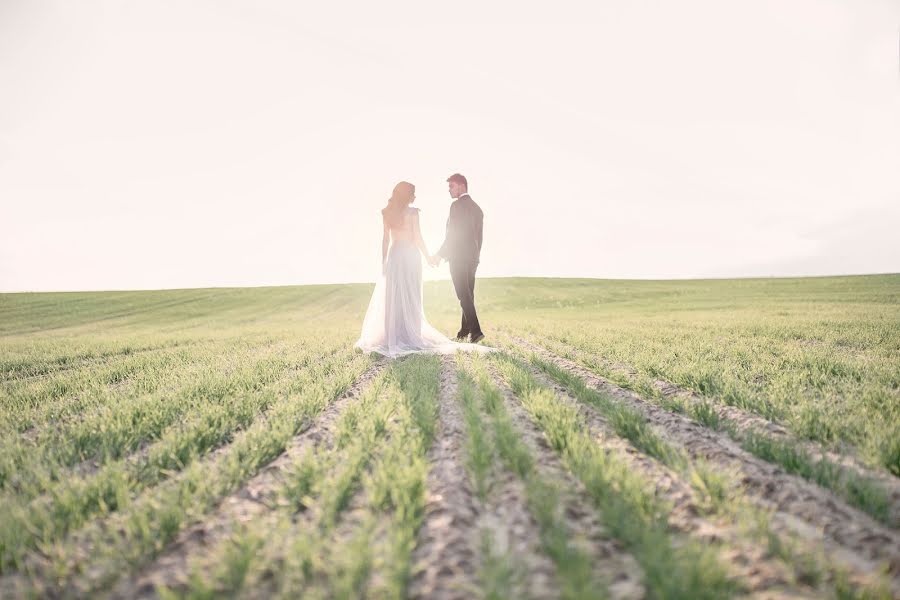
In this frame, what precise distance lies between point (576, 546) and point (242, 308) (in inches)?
1765

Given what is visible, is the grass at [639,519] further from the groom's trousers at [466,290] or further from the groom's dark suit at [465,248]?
the groom's dark suit at [465,248]

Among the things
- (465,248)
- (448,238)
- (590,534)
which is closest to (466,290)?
(465,248)

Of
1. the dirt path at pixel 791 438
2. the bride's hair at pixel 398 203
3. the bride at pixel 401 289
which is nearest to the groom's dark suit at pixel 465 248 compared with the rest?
the bride at pixel 401 289

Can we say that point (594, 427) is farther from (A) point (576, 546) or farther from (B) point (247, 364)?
(B) point (247, 364)

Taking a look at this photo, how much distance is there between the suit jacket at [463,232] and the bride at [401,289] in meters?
1.34

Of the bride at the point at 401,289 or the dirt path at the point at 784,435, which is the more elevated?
the bride at the point at 401,289

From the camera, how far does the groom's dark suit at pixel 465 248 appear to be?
12035 mm

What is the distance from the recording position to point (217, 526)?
2.66 metres

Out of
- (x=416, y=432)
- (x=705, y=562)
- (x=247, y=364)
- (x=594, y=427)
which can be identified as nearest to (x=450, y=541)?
(x=705, y=562)

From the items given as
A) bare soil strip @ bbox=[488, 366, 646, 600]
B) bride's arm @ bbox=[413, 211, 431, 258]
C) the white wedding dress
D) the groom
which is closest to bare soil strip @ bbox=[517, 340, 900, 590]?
bare soil strip @ bbox=[488, 366, 646, 600]

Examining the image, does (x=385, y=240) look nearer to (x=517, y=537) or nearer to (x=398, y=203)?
(x=398, y=203)

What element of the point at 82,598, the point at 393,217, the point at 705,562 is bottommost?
the point at 82,598

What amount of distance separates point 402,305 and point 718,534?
868 centimetres

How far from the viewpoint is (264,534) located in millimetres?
2471
